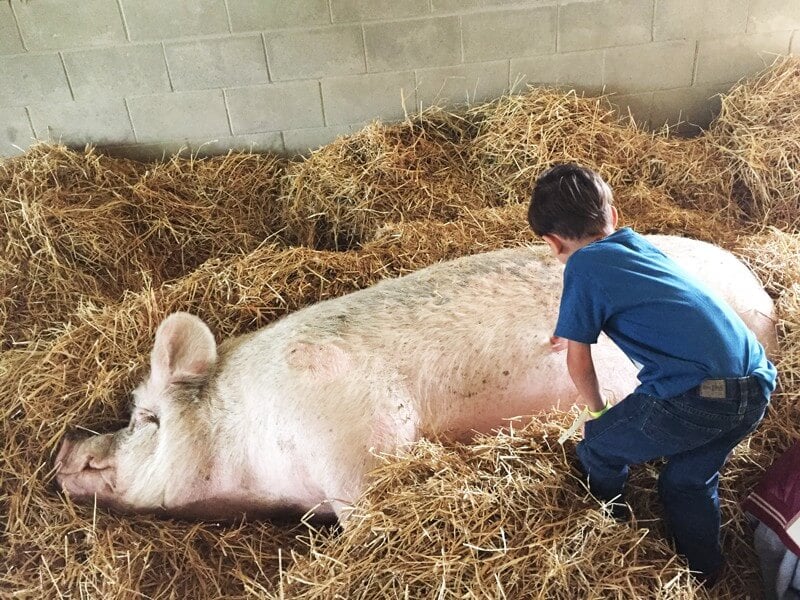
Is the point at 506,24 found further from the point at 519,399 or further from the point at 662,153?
the point at 519,399

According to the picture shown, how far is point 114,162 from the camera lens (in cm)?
431

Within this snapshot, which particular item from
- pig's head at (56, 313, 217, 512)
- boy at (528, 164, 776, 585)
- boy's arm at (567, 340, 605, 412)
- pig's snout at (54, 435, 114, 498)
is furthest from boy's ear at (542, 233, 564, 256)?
pig's snout at (54, 435, 114, 498)

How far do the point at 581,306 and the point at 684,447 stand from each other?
0.49 m

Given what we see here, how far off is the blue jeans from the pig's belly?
1.32ft

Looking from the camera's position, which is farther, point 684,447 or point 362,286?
point 362,286

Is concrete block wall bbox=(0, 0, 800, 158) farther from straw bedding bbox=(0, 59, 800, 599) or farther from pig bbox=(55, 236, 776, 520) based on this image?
pig bbox=(55, 236, 776, 520)

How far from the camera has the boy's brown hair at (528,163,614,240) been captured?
1796 mm

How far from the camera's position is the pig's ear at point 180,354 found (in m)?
2.50

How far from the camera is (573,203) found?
1.80m

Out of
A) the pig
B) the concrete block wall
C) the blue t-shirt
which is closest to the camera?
the blue t-shirt

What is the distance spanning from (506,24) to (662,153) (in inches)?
52.3

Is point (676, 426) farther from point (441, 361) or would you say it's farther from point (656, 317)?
point (441, 361)

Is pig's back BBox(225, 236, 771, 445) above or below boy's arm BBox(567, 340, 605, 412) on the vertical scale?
below

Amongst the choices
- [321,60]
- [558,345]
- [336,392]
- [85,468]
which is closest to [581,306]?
[558,345]
